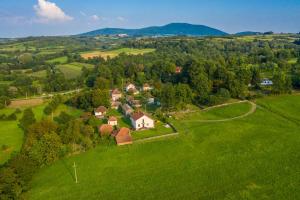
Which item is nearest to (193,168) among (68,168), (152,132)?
(152,132)

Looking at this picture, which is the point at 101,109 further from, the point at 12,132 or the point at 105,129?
the point at 12,132

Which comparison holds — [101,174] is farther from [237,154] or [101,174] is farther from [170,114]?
[170,114]

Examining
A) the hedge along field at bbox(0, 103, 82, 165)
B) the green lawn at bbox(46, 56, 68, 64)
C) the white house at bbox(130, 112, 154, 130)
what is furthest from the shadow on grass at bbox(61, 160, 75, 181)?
the green lawn at bbox(46, 56, 68, 64)

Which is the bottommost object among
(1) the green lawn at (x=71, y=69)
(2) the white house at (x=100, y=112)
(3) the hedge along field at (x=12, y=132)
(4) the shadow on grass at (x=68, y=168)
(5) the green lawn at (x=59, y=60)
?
(3) the hedge along field at (x=12, y=132)

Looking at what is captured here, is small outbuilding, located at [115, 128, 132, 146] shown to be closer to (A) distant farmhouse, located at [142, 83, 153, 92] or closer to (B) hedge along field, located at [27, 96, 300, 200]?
(B) hedge along field, located at [27, 96, 300, 200]

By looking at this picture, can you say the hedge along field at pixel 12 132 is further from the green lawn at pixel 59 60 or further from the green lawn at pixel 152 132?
the green lawn at pixel 59 60

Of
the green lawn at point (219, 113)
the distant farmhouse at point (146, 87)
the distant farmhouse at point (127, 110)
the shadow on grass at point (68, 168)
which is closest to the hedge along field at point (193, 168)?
the shadow on grass at point (68, 168)
